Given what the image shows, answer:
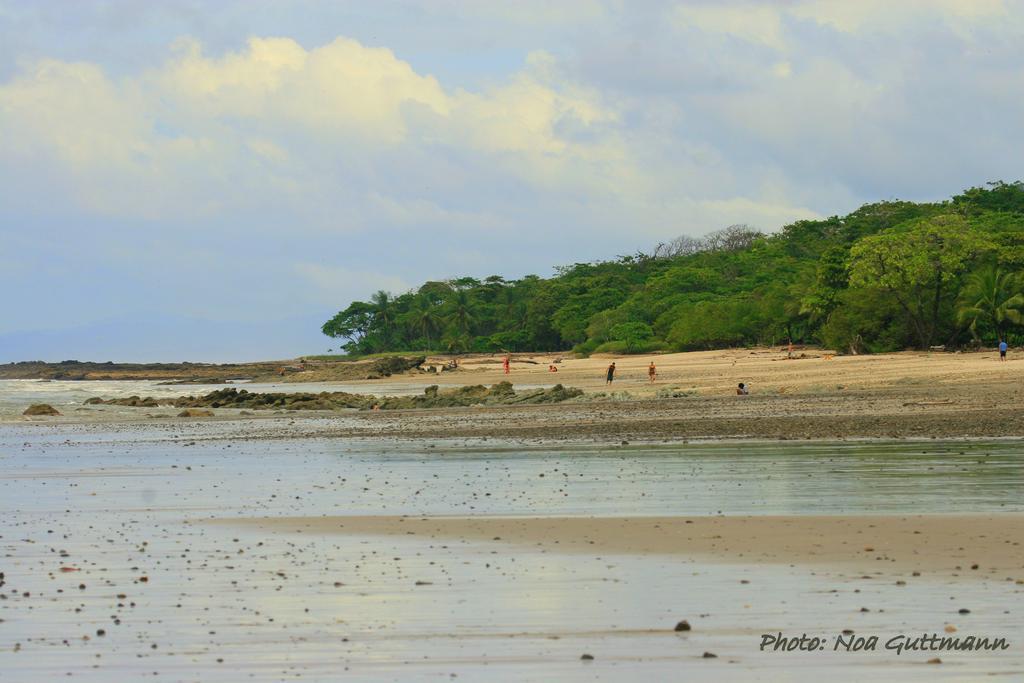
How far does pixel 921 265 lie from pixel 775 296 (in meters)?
23.1

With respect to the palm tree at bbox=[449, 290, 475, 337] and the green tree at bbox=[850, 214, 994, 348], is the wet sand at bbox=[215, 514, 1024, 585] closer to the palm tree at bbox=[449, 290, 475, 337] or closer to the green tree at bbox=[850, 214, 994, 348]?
the green tree at bbox=[850, 214, 994, 348]

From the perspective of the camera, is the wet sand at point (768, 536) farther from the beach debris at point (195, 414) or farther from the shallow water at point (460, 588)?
the beach debris at point (195, 414)

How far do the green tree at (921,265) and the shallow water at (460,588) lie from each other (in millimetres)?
47358

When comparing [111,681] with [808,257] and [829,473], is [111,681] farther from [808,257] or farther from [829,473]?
[808,257]

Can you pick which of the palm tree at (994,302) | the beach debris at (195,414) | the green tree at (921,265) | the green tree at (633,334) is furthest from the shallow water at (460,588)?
the green tree at (633,334)

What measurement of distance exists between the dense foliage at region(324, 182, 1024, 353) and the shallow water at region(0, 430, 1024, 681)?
4829 cm

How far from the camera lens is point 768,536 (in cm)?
1278

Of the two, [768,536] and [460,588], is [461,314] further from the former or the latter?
[460,588]

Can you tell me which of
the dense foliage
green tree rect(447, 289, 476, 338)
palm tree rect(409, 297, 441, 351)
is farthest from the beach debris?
palm tree rect(409, 297, 441, 351)

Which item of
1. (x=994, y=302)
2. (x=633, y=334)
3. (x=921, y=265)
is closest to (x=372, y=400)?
(x=921, y=265)

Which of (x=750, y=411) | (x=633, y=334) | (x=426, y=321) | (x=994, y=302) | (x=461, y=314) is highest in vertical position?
(x=461, y=314)

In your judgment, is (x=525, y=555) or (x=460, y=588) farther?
(x=525, y=555)

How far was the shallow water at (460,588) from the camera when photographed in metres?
8.12

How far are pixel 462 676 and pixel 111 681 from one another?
2205 millimetres
